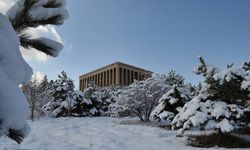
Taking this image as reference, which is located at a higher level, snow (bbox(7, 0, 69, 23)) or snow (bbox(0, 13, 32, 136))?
snow (bbox(7, 0, 69, 23))

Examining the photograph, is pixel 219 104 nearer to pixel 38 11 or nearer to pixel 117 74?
pixel 38 11

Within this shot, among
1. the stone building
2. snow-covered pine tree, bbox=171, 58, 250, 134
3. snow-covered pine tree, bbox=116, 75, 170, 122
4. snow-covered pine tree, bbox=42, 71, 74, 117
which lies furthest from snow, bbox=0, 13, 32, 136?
the stone building

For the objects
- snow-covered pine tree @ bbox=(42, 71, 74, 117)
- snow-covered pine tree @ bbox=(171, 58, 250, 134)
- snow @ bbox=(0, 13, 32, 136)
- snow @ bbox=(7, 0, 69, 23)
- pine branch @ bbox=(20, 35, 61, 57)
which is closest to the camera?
snow @ bbox=(0, 13, 32, 136)

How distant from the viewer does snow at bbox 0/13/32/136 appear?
5.29 feet

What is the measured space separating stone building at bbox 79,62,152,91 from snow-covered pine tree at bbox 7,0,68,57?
6140 centimetres

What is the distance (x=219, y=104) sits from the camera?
8.20 metres

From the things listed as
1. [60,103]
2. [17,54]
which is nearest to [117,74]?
[60,103]

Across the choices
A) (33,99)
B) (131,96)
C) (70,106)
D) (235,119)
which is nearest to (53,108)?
(70,106)

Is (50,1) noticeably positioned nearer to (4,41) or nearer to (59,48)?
(59,48)

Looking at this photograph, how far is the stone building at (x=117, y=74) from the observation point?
2667 inches

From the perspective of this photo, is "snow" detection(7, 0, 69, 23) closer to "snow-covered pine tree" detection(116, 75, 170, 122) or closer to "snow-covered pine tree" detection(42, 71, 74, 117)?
"snow-covered pine tree" detection(116, 75, 170, 122)

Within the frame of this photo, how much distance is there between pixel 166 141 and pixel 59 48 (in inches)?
252

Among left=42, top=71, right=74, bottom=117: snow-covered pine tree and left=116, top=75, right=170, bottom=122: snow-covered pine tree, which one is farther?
left=42, top=71, right=74, bottom=117: snow-covered pine tree

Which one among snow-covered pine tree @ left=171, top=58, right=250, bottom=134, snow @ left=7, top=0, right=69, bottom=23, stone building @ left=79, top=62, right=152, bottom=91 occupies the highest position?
stone building @ left=79, top=62, right=152, bottom=91
